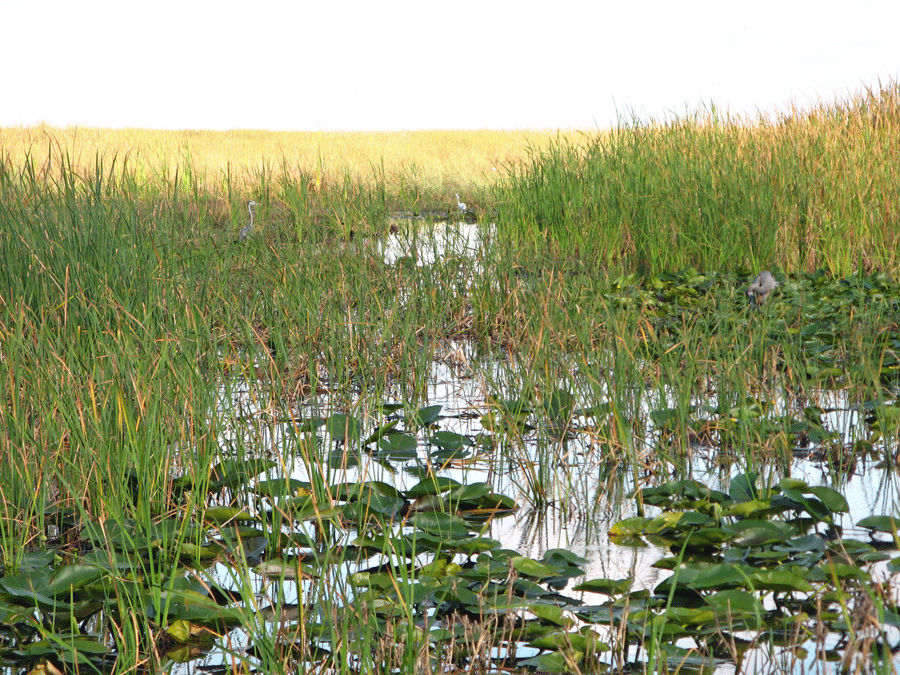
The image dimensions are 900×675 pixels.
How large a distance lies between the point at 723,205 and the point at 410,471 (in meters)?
4.18

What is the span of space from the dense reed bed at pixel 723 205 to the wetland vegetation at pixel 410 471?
2.48 ft

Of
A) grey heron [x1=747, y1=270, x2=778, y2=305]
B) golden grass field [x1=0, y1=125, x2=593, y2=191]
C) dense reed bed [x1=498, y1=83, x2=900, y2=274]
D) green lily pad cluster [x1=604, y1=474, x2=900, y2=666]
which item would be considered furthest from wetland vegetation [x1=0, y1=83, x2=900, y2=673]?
golden grass field [x1=0, y1=125, x2=593, y2=191]

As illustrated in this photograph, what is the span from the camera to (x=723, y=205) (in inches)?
235

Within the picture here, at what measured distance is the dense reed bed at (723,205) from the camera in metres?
5.84

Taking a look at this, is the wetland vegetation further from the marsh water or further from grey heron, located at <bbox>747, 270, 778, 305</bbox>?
grey heron, located at <bbox>747, 270, 778, 305</bbox>

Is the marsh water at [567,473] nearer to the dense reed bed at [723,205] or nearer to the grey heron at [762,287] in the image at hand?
the grey heron at [762,287]

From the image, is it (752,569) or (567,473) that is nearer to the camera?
(752,569)

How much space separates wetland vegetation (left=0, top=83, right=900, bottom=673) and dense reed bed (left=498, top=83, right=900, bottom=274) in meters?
0.76

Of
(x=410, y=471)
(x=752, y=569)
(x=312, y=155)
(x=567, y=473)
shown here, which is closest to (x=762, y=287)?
(x=567, y=473)

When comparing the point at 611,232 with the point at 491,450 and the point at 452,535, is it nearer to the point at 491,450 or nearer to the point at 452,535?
the point at 491,450

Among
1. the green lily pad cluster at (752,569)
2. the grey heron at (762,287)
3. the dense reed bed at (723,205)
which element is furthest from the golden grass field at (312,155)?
the green lily pad cluster at (752,569)

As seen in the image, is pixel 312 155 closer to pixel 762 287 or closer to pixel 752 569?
pixel 762 287

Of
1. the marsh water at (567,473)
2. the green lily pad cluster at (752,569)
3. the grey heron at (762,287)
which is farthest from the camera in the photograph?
the grey heron at (762,287)

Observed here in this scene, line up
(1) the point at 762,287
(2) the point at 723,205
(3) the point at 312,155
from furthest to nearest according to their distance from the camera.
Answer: (3) the point at 312,155, (2) the point at 723,205, (1) the point at 762,287
